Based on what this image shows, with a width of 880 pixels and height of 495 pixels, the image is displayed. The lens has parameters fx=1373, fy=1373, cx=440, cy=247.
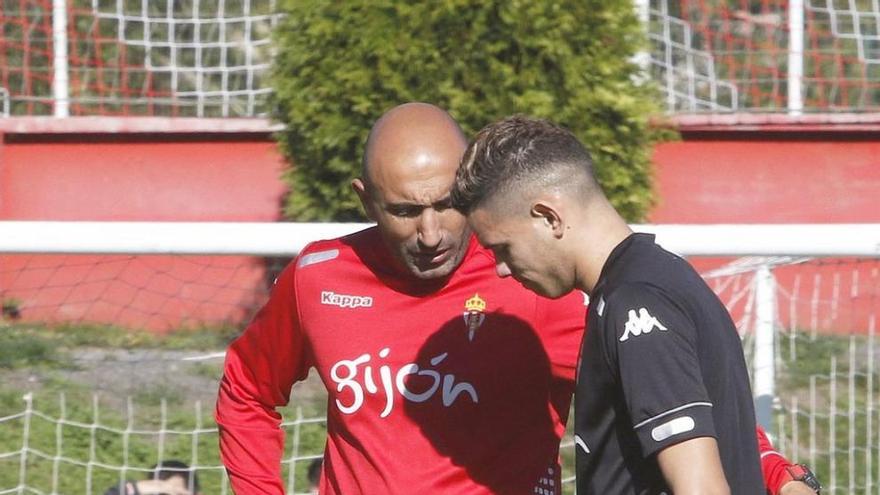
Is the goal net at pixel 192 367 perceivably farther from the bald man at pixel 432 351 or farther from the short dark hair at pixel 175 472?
the bald man at pixel 432 351

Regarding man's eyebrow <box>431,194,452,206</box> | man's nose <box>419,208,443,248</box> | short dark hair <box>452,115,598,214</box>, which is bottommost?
man's nose <box>419,208,443,248</box>

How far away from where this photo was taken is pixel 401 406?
322 cm

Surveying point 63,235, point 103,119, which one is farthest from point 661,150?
point 63,235

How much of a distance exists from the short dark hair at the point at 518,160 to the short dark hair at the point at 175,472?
2590 millimetres

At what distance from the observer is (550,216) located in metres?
2.61

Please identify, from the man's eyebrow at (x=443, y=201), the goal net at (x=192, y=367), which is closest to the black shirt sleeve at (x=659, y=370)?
the man's eyebrow at (x=443, y=201)

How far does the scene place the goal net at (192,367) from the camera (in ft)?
16.2

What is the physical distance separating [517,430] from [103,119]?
5633 millimetres

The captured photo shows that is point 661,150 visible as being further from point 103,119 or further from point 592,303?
point 592,303

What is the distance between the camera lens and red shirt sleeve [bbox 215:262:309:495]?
137 inches

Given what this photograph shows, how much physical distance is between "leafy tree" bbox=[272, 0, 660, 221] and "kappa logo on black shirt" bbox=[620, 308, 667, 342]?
3.76 metres

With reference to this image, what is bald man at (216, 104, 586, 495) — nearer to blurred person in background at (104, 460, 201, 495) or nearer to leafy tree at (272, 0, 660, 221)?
blurred person in background at (104, 460, 201, 495)

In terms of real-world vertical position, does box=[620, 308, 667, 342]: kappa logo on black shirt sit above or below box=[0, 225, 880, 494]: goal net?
above

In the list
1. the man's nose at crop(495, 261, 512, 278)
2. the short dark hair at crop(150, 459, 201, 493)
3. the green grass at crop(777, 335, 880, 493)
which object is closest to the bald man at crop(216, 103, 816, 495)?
the man's nose at crop(495, 261, 512, 278)
